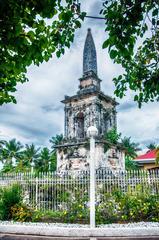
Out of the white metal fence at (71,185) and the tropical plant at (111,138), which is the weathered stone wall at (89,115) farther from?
the white metal fence at (71,185)

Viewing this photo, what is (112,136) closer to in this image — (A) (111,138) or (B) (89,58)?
(A) (111,138)

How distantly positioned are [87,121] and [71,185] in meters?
9.52

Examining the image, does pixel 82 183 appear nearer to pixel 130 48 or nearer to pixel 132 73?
pixel 132 73

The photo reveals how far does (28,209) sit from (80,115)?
1119 centimetres

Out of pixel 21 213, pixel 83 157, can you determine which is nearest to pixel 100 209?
pixel 21 213

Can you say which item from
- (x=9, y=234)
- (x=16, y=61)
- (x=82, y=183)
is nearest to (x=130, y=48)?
(x=16, y=61)

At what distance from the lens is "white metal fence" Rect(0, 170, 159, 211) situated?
387 inches

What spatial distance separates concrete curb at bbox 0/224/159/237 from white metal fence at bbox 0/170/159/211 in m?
2.05

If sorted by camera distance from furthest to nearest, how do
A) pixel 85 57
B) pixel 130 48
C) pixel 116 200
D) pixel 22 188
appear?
pixel 85 57 → pixel 22 188 → pixel 116 200 → pixel 130 48

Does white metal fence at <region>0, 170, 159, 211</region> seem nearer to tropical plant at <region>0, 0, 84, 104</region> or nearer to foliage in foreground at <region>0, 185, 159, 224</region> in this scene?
foliage in foreground at <region>0, 185, 159, 224</region>

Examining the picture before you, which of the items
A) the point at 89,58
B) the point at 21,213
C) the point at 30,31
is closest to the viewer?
the point at 30,31

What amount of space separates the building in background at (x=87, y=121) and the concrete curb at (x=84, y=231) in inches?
386

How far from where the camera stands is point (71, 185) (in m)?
10.3

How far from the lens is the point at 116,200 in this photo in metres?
9.70
